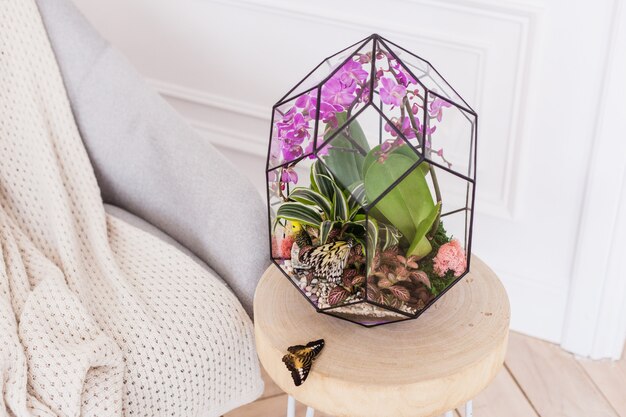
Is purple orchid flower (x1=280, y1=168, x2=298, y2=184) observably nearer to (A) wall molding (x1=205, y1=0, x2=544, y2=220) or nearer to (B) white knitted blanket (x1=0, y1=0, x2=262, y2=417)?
(B) white knitted blanket (x1=0, y1=0, x2=262, y2=417)

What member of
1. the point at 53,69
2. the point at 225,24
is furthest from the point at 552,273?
the point at 53,69

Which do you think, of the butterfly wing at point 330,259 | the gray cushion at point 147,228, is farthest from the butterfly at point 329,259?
the gray cushion at point 147,228

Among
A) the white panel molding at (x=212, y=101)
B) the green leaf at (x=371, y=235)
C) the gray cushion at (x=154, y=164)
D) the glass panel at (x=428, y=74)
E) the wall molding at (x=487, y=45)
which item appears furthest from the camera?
the white panel molding at (x=212, y=101)

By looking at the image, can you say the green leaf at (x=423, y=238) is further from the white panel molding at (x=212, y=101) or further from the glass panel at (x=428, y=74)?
the white panel molding at (x=212, y=101)

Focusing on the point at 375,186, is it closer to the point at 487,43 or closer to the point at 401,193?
the point at 401,193

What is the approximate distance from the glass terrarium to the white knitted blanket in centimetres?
26

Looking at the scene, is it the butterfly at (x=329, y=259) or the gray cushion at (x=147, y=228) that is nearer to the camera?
the butterfly at (x=329, y=259)

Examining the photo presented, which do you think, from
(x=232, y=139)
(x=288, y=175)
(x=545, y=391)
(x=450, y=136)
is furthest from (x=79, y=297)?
(x=545, y=391)

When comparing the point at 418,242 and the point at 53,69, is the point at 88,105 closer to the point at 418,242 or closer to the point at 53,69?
the point at 53,69

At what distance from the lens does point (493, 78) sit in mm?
1601

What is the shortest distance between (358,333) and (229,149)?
106cm

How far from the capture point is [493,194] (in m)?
1.72

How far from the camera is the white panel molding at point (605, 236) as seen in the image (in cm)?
147

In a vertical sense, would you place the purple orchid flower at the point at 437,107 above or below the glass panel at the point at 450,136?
above
